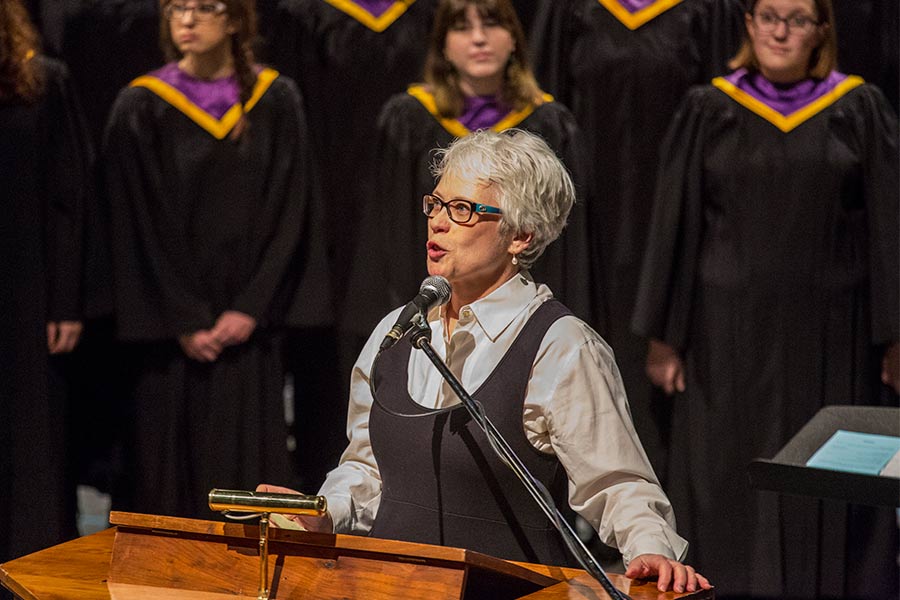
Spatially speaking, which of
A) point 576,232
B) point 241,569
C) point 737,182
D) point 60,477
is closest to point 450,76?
point 576,232

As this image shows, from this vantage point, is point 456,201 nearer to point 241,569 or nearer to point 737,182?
point 241,569

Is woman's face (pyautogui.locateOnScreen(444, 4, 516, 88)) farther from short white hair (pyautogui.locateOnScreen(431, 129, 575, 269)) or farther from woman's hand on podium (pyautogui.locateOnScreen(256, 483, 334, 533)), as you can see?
woman's hand on podium (pyautogui.locateOnScreen(256, 483, 334, 533))

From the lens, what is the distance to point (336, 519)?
116 inches

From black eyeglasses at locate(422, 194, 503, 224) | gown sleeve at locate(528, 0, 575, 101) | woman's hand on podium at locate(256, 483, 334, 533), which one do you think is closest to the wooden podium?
woman's hand on podium at locate(256, 483, 334, 533)

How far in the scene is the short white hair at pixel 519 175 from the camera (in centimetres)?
294

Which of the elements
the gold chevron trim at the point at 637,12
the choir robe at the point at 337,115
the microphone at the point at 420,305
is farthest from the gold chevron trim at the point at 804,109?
the microphone at the point at 420,305

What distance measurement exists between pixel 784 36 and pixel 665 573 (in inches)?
115

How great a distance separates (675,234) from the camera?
5039mm

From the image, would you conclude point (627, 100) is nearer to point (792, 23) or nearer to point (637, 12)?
point (637, 12)

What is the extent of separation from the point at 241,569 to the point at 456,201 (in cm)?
89

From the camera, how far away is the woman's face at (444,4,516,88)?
5.10 metres

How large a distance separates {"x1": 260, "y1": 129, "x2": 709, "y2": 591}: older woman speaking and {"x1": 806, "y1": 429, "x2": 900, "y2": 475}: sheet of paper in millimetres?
480

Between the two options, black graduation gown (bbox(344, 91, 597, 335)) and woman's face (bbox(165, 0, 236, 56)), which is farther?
woman's face (bbox(165, 0, 236, 56))

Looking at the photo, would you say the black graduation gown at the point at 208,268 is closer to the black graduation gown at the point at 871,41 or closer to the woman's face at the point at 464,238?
the black graduation gown at the point at 871,41
